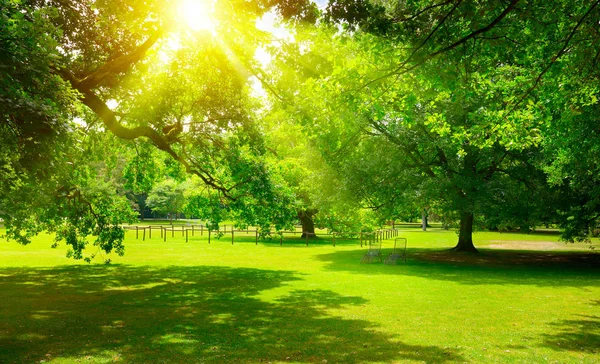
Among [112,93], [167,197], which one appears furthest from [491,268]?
[167,197]

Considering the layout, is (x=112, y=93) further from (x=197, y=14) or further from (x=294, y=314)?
(x=294, y=314)

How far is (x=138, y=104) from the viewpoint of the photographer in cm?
1608

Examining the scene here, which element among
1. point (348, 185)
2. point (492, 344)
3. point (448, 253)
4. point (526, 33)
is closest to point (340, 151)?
point (348, 185)

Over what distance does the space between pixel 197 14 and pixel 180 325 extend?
27.5 ft

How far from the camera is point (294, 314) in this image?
1192cm

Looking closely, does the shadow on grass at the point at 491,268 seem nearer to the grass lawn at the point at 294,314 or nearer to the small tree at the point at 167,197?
the grass lawn at the point at 294,314

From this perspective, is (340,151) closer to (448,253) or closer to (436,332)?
(448,253)

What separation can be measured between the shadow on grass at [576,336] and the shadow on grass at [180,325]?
2515mm

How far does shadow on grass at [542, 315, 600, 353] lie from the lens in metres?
8.87

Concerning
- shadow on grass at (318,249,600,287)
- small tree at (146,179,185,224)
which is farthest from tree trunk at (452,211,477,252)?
small tree at (146,179,185,224)

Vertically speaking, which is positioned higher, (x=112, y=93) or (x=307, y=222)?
(x=112, y=93)

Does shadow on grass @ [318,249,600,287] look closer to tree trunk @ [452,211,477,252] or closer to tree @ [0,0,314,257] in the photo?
tree trunk @ [452,211,477,252]

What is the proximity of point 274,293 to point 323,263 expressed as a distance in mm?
10458

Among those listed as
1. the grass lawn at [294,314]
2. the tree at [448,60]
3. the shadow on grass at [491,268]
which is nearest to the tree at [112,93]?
the tree at [448,60]
